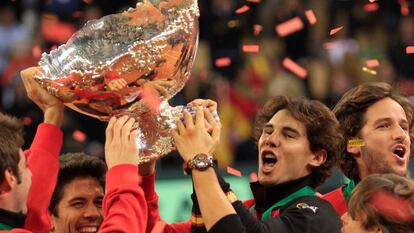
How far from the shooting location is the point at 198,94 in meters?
6.45

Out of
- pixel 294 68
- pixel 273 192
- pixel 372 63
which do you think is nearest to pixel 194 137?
pixel 273 192

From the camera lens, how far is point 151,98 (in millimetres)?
2842

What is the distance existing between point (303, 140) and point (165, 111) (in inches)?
26.2

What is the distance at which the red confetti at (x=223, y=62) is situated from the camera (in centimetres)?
677

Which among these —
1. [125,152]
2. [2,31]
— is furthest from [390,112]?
[2,31]

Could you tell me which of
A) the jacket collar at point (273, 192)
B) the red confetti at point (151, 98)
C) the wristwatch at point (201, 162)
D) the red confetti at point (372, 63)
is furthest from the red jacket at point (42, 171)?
the red confetti at point (372, 63)

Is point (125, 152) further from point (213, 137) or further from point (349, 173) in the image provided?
point (349, 173)

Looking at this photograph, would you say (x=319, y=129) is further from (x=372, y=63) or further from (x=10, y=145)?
(x=372, y=63)

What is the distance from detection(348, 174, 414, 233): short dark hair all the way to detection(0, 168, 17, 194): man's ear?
91 centimetres

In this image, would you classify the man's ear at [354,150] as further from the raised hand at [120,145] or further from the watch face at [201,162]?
the raised hand at [120,145]

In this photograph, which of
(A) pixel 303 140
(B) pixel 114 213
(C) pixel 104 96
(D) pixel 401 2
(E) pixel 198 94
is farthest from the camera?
(D) pixel 401 2

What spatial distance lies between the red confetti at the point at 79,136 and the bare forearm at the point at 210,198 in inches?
146

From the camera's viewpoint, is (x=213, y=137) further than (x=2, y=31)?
No

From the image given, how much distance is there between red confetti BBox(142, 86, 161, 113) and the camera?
2.80 m
